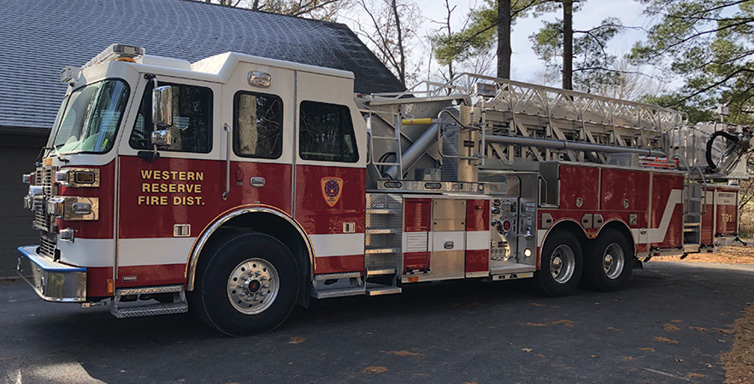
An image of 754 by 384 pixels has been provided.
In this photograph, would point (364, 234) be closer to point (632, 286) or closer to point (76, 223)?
point (76, 223)

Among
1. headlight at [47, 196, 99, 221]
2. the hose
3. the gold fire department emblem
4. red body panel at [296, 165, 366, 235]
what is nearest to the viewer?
headlight at [47, 196, 99, 221]

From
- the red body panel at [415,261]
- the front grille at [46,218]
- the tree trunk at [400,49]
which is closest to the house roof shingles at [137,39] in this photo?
the front grille at [46,218]

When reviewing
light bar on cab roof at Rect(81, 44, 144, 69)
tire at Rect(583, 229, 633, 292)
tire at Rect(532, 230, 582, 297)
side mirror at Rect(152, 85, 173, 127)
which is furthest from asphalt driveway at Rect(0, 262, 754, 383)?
light bar on cab roof at Rect(81, 44, 144, 69)

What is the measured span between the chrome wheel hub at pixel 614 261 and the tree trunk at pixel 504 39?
789 cm

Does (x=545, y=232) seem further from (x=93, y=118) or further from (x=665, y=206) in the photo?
(x=93, y=118)

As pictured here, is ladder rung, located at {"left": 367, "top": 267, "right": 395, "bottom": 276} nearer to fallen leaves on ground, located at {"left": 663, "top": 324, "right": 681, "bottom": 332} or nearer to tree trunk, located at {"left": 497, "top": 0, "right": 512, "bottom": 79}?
fallen leaves on ground, located at {"left": 663, "top": 324, "right": 681, "bottom": 332}

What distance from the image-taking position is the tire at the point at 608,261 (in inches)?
394

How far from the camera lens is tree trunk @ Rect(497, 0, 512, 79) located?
17.2m

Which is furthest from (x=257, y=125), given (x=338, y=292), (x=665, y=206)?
(x=665, y=206)

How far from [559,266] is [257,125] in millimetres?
5570

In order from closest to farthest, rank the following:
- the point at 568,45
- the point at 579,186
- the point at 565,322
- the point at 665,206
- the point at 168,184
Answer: the point at 168,184
the point at 565,322
the point at 579,186
the point at 665,206
the point at 568,45

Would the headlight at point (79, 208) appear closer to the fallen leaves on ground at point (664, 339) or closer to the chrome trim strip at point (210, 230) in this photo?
the chrome trim strip at point (210, 230)

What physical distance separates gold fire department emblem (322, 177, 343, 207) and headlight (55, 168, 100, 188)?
93.6 inches

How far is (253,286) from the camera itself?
641 cm
